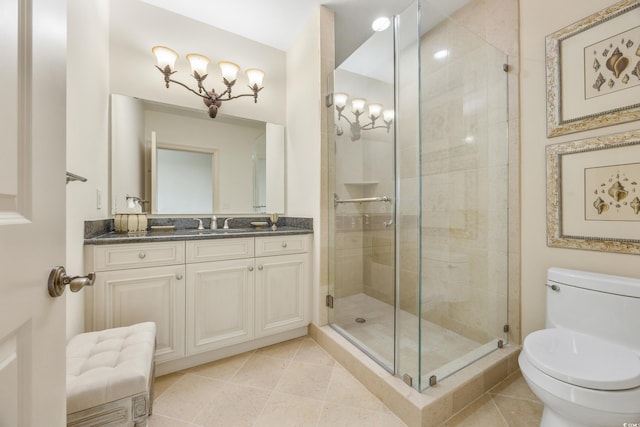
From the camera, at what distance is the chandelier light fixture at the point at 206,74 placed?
188 cm

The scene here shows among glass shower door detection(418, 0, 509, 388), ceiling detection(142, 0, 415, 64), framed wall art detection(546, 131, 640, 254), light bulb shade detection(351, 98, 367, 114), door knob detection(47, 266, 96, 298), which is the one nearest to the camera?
door knob detection(47, 266, 96, 298)

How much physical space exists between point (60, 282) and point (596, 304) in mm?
2048

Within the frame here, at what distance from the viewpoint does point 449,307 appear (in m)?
1.76

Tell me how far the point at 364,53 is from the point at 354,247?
156cm

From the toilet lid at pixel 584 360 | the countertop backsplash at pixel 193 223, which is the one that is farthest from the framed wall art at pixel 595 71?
the countertop backsplash at pixel 193 223

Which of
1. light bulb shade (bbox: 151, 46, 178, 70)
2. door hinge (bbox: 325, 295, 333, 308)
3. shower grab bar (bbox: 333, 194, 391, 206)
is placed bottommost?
door hinge (bbox: 325, 295, 333, 308)

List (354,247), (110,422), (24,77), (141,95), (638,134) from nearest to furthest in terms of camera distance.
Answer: (24,77) → (110,422) → (638,134) → (141,95) → (354,247)

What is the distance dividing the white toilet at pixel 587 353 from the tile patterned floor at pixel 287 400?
0.26 metres

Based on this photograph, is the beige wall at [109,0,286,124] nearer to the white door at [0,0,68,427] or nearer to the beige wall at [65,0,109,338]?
the beige wall at [65,0,109,338]

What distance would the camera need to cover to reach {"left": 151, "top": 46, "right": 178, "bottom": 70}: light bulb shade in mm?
1854

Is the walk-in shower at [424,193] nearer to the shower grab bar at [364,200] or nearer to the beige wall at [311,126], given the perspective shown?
the shower grab bar at [364,200]

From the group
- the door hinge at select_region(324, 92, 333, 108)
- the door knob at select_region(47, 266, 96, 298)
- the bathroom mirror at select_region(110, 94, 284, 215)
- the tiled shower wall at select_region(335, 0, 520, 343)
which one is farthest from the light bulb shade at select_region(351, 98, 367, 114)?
the door knob at select_region(47, 266, 96, 298)

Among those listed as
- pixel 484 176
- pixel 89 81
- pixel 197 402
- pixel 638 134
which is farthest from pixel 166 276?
pixel 638 134

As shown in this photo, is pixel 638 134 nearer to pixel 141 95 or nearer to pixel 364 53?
pixel 364 53
